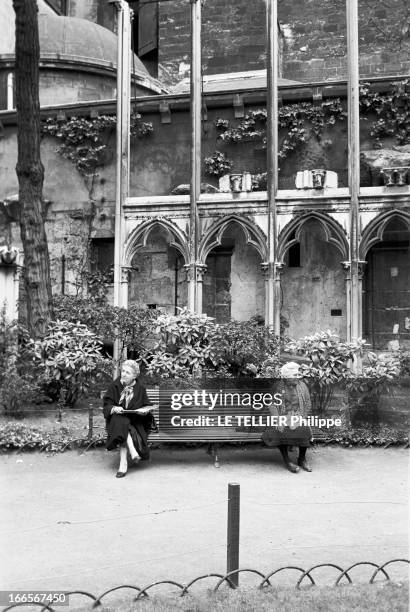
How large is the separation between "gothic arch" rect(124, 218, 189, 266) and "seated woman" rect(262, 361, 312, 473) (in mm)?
7421

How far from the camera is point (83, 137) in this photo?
18.5 metres

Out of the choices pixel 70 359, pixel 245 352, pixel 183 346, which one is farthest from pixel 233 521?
pixel 70 359

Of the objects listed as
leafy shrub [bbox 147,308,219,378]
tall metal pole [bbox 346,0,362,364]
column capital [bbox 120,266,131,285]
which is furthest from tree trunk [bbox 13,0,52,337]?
tall metal pole [bbox 346,0,362,364]

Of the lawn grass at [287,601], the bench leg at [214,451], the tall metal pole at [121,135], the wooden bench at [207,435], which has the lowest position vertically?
the lawn grass at [287,601]

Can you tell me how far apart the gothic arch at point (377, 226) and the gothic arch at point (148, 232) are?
3863 mm

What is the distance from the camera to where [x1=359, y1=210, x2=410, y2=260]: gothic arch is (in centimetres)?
1488

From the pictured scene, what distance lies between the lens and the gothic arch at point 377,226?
14875mm

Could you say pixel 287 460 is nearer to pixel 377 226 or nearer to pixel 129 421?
pixel 129 421

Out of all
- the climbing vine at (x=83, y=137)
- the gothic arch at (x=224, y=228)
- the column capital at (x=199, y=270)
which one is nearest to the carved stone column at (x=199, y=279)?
the column capital at (x=199, y=270)

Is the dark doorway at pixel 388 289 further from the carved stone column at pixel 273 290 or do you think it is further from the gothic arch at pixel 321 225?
the carved stone column at pixel 273 290

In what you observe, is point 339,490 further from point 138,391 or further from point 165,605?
point 165,605

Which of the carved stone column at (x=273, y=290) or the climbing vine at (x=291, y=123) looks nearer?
the carved stone column at (x=273, y=290)

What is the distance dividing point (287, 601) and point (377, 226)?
11403 mm

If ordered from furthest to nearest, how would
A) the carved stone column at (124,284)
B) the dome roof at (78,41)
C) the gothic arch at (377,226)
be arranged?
1. the dome roof at (78,41)
2. the carved stone column at (124,284)
3. the gothic arch at (377,226)
